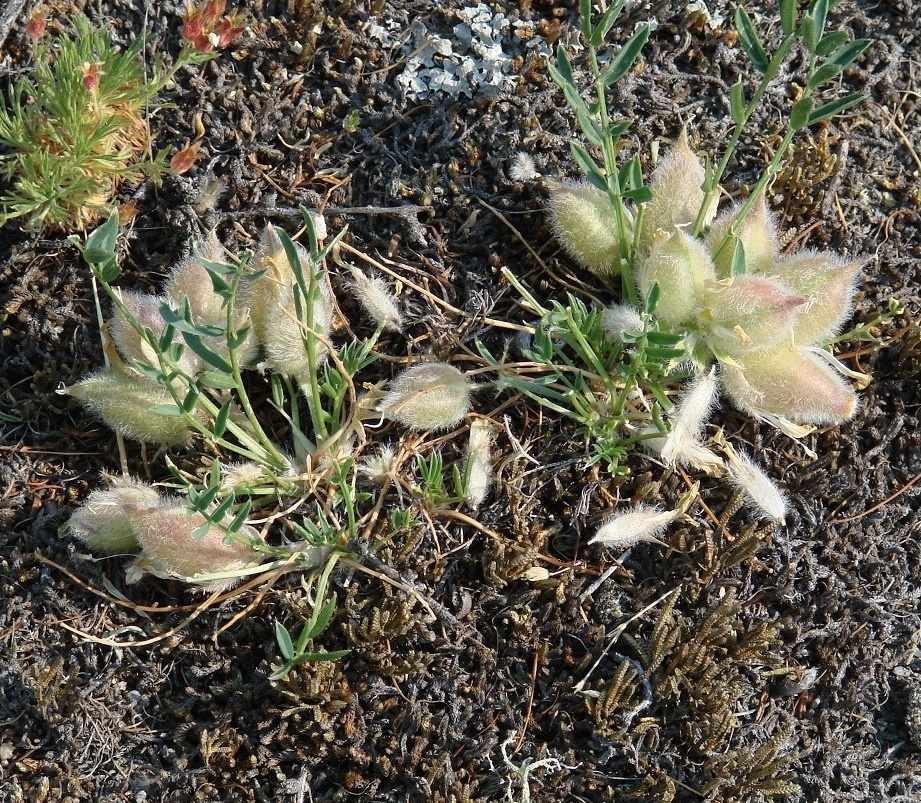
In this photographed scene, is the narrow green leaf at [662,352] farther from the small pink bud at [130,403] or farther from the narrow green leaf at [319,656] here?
the small pink bud at [130,403]

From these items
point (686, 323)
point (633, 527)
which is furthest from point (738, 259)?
point (633, 527)

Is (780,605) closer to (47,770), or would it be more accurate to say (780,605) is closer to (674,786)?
(674,786)

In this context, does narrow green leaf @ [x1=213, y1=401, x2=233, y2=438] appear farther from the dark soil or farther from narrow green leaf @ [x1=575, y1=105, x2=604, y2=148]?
narrow green leaf @ [x1=575, y1=105, x2=604, y2=148]

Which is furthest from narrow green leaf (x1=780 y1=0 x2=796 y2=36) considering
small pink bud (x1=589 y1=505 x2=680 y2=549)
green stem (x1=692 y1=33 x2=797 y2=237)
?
small pink bud (x1=589 y1=505 x2=680 y2=549)

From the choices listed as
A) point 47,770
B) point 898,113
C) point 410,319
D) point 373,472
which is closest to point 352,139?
point 410,319

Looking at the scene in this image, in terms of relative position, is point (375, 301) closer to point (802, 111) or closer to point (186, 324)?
point (186, 324)
